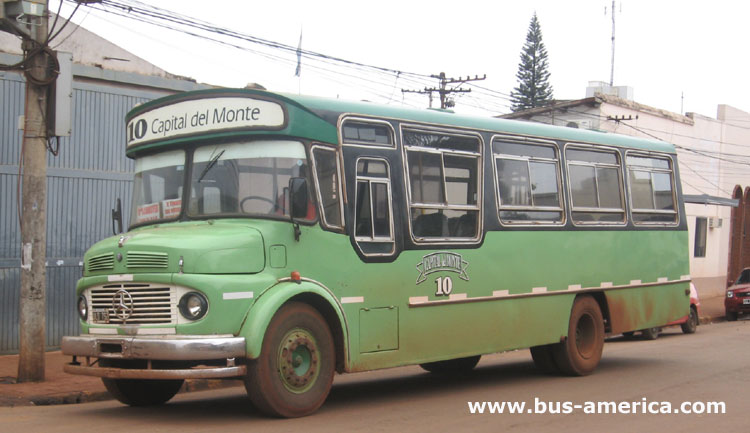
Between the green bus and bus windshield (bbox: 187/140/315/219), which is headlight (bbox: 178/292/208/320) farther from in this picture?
bus windshield (bbox: 187/140/315/219)

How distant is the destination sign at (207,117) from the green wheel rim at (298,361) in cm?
200

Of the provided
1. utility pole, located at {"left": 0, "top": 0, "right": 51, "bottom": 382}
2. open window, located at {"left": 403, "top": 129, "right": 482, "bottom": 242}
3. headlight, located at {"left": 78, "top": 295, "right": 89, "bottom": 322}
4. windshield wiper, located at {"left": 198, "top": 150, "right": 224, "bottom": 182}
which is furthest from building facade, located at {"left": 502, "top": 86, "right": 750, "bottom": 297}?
headlight, located at {"left": 78, "top": 295, "right": 89, "bottom": 322}

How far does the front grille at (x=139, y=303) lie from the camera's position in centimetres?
821

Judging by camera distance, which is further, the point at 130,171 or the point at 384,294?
the point at 130,171

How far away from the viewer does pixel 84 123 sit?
15.6m

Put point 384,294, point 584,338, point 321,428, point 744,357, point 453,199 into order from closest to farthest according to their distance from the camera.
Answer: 1. point 321,428
2. point 384,294
3. point 453,199
4. point 584,338
5. point 744,357

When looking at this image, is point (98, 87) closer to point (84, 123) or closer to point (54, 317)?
point (84, 123)

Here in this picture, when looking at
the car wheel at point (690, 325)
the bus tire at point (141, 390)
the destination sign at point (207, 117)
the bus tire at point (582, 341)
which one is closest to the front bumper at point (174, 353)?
the bus tire at point (141, 390)

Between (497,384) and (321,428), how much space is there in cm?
425

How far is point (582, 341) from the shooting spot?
42.0ft

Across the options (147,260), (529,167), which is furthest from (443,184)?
(147,260)

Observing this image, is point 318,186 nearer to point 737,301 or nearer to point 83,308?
point 83,308

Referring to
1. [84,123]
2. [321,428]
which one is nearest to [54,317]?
[84,123]

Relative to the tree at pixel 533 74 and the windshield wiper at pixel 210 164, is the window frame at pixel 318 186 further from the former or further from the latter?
the tree at pixel 533 74
